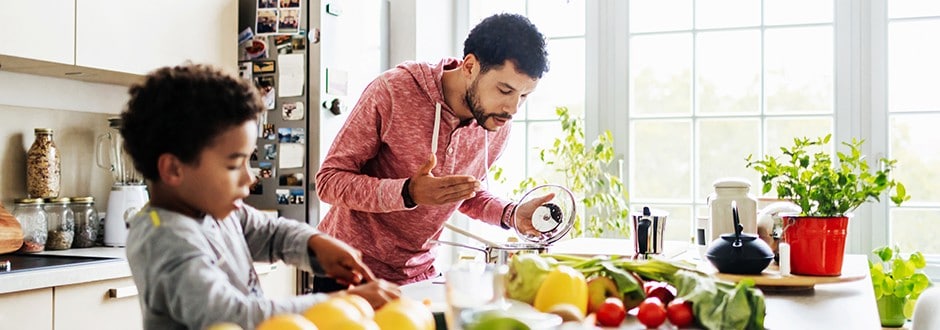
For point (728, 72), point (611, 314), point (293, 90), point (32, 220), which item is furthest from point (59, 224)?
point (728, 72)

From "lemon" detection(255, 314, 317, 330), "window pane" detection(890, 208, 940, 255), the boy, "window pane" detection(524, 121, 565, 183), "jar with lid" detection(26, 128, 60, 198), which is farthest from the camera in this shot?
"window pane" detection(524, 121, 565, 183)

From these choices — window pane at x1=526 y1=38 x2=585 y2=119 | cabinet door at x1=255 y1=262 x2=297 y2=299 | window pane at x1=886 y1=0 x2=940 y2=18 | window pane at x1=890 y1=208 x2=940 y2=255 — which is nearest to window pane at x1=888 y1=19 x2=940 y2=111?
window pane at x1=886 y1=0 x2=940 y2=18

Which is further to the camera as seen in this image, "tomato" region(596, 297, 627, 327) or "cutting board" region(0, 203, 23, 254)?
"cutting board" region(0, 203, 23, 254)

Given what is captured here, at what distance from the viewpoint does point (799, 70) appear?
3.70 metres

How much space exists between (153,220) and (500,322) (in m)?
0.41

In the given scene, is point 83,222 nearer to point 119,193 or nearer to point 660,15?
point 119,193

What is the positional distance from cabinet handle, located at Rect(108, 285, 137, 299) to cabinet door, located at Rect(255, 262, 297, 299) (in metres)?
0.52

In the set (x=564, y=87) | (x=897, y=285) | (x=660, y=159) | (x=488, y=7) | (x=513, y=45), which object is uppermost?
(x=488, y=7)

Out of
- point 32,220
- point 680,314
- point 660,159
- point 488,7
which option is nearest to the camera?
point 680,314

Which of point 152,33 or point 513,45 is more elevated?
point 152,33

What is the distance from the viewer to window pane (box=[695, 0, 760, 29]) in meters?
3.75

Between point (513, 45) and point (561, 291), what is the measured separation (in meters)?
0.82

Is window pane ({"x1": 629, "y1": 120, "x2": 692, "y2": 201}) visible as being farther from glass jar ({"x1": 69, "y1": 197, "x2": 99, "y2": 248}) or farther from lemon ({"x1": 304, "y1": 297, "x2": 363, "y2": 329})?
lemon ({"x1": 304, "y1": 297, "x2": 363, "y2": 329})

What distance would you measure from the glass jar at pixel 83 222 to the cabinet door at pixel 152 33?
47 centimetres
